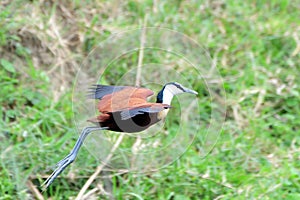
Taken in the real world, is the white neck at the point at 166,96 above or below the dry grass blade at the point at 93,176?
above

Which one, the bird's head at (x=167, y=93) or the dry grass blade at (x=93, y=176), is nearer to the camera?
the bird's head at (x=167, y=93)

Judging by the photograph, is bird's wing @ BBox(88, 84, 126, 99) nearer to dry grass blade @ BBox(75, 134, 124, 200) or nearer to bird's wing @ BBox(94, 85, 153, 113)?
bird's wing @ BBox(94, 85, 153, 113)

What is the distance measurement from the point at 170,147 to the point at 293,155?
1079 millimetres

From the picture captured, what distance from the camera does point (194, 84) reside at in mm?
3738

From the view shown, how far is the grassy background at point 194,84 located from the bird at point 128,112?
3.70 ft

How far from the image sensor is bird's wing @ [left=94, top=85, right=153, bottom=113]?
6.15ft

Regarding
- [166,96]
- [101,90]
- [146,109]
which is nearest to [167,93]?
[166,96]

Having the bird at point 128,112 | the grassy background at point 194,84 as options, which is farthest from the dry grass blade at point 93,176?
the bird at point 128,112

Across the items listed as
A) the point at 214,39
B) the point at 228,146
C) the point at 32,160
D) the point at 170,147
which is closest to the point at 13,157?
the point at 32,160

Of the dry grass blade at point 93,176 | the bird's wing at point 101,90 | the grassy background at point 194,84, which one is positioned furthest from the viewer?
the grassy background at point 194,84

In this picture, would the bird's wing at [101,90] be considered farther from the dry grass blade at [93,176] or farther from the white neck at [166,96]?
the dry grass blade at [93,176]

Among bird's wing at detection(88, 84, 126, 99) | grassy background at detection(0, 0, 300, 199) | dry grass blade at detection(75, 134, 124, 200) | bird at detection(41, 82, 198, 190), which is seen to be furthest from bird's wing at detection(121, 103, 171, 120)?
grassy background at detection(0, 0, 300, 199)

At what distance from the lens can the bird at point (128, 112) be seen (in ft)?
5.95

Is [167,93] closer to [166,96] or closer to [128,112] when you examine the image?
[166,96]
